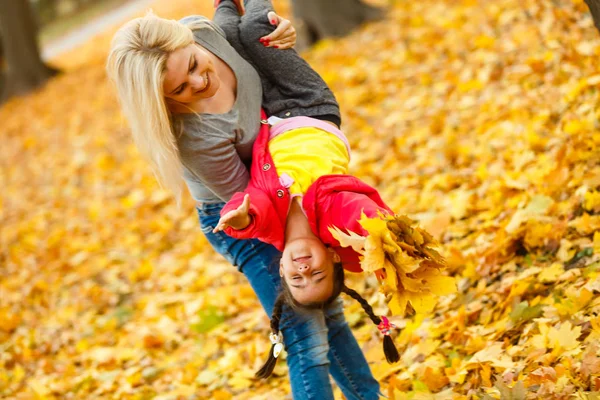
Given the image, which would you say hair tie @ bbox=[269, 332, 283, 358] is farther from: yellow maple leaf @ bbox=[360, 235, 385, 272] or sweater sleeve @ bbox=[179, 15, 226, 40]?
sweater sleeve @ bbox=[179, 15, 226, 40]

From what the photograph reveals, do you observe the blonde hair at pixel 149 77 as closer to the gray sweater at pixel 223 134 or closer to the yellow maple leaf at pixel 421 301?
the gray sweater at pixel 223 134

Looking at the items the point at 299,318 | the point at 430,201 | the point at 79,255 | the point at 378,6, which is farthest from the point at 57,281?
the point at 378,6

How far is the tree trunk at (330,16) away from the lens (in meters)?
7.62

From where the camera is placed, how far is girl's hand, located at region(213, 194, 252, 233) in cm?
206

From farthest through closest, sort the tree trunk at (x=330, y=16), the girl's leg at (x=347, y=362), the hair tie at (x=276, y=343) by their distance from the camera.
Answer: the tree trunk at (x=330, y=16), the girl's leg at (x=347, y=362), the hair tie at (x=276, y=343)

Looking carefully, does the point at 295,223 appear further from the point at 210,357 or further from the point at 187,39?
the point at 210,357

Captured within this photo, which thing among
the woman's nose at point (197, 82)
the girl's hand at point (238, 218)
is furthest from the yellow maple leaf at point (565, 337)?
the woman's nose at point (197, 82)

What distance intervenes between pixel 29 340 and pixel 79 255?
133 cm

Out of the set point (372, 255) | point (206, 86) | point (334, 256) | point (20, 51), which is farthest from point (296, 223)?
point (20, 51)

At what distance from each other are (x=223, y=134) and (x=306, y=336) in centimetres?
76

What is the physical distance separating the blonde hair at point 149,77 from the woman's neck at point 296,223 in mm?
419

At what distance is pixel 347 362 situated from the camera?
268 cm

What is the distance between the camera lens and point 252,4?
2566 mm

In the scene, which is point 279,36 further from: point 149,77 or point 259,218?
point 259,218
